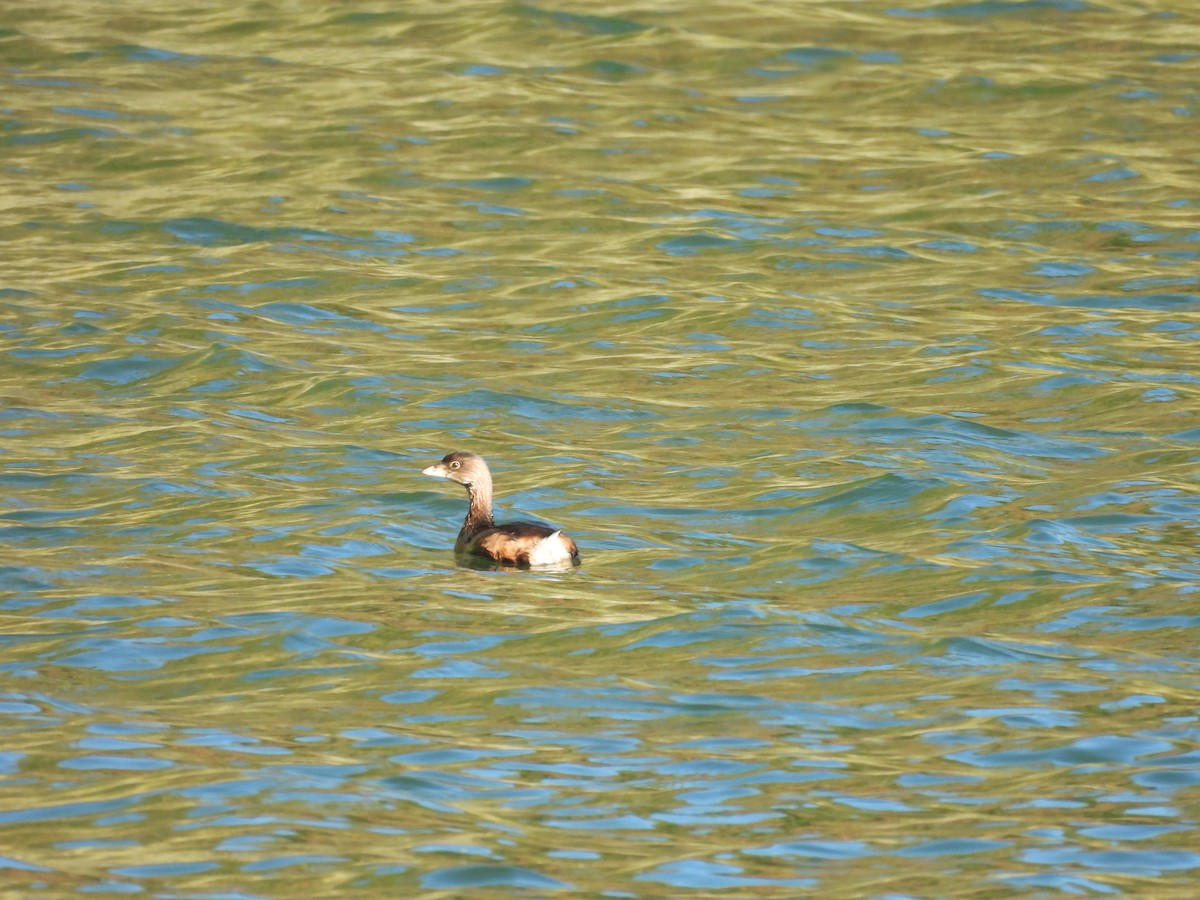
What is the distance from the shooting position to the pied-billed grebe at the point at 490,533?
940 centimetres

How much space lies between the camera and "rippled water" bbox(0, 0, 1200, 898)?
21.5 ft

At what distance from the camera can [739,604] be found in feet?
28.8

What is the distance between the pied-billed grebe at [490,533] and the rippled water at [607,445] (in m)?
0.16

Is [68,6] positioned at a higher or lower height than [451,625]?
higher

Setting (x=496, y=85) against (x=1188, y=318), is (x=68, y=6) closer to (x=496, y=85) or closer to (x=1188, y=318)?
(x=496, y=85)

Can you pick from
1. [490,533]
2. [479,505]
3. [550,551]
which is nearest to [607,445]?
[479,505]

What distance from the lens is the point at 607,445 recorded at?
1180cm

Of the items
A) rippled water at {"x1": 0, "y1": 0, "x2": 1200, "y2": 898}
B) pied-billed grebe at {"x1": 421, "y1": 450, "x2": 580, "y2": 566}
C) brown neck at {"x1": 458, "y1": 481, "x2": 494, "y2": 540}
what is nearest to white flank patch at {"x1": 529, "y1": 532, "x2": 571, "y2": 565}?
pied-billed grebe at {"x1": 421, "y1": 450, "x2": 580, "y2": 566}

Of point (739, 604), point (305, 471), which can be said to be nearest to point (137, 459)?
point (305, 471)

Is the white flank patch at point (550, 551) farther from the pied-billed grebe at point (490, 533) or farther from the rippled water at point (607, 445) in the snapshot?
the rippled water at point (607, 445)

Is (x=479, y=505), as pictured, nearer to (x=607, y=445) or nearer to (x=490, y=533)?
(x=490, y=533)

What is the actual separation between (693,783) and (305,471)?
16.4 feet

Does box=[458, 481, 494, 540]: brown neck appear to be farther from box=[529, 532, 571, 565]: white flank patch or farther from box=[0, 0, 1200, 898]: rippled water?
box=[529, 532, 571, 565]: white flank patch

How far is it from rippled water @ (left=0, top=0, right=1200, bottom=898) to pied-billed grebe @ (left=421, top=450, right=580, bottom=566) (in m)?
0.16
